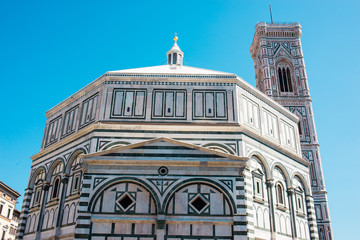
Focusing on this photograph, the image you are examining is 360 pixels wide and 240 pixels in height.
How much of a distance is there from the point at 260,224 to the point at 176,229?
170 inches

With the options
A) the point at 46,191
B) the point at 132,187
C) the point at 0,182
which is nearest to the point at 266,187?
the point at 132,187

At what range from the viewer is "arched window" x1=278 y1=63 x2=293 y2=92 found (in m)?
43.0

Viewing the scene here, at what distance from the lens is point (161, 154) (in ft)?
49.8

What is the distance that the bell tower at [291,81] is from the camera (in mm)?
35156

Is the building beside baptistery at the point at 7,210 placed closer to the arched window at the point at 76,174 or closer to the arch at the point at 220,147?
the arched window at the point at 76,174

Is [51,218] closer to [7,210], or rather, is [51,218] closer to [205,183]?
[205,183]

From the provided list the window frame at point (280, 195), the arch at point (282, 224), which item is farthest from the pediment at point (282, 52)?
the arch at point (282, 224)

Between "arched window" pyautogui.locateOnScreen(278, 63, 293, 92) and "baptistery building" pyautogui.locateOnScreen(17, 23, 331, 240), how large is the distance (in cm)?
2213

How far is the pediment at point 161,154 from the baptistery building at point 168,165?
4 centimetres

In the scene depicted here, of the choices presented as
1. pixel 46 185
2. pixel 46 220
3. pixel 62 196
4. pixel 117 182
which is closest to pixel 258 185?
pixel 117 182

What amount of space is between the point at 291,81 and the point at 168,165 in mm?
32444

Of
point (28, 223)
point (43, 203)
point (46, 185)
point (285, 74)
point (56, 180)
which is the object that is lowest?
point (28, 223)

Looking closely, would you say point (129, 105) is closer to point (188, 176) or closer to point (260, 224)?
point (188, 176)

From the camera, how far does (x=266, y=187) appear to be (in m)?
17.5
